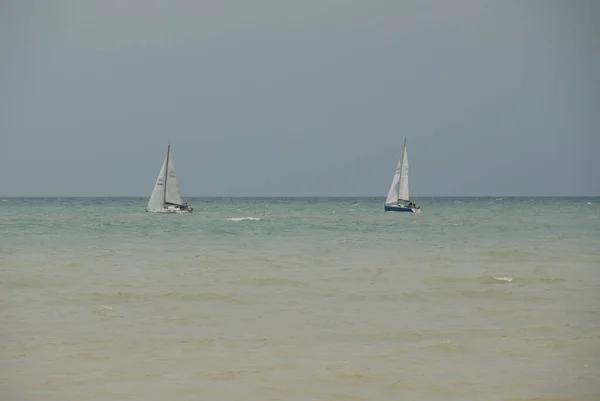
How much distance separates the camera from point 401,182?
245 feet

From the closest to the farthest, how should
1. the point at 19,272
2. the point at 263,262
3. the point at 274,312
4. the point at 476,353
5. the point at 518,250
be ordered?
the point at 476,353 → the point at 274,312 → the point at 19,272 → the point at 263,262 → the point at 518,250

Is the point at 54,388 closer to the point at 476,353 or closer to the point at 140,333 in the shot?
the point at 140,333

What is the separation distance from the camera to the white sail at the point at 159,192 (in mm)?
68125

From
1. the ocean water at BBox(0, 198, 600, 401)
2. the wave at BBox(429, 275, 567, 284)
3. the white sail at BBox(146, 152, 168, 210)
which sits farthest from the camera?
the white sail at BBox(146, 152, 168, 210)

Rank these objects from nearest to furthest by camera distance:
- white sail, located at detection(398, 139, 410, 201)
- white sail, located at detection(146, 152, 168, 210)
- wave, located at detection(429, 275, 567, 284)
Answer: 1. wave, located at detection(429, 275, 567, 284)
2. white sail, located at detection(146, 152, 168, 210)
3. white sail, located at detection(398, 139, 410, 201)

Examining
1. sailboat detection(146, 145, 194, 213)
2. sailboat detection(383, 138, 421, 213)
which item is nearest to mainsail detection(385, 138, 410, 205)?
sailboat detection(383, 138, 421, 213)

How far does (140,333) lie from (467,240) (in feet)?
87.2

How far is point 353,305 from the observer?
15.7 metres

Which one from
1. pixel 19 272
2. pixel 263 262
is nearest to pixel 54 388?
pixel 19 272

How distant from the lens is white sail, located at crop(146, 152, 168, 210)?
68125 millimetres

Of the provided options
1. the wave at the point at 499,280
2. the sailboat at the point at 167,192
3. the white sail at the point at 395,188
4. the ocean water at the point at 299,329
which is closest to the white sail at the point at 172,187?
the sailboat at the point at 167,192

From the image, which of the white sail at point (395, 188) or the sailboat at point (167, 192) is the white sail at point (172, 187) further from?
the white sail at point (395, 188)

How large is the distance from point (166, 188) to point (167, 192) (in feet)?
2.04

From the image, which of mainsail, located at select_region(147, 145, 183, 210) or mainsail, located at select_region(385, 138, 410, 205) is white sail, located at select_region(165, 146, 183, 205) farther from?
mainsail, located at select_region(385, 138, 410, 205)
